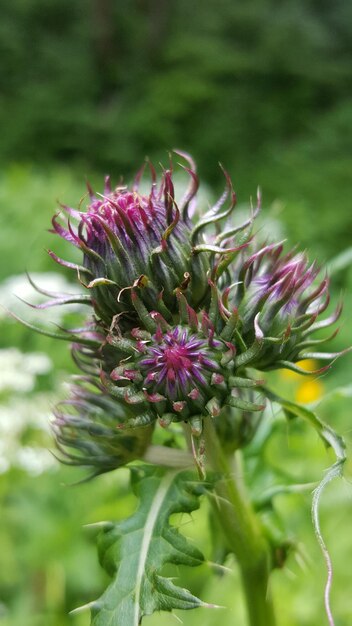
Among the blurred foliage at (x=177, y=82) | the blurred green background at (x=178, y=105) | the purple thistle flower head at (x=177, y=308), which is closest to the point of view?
the purple thistle flower head at (x=177, y=308)

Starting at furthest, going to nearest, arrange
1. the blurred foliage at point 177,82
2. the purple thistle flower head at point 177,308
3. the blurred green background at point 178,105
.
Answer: the blurred foliage at point 177,82 < the blurred green background at point 178,105 < the purple thistle flower head at point 177,308

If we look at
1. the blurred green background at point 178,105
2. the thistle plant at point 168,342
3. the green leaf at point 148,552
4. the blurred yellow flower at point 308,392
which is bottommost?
the green leaf at point 148,552

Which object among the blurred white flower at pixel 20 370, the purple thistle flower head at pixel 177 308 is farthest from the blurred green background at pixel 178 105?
the purple thistle flower head at pixel 177 308

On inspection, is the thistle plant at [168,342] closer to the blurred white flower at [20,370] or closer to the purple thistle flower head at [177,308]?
the purple thistle flower head at [177,308]

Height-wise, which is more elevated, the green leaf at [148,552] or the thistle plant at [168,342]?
the thistle plant at [168,342]

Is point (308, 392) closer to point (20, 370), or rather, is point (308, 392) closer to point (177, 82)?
point (20, 370)

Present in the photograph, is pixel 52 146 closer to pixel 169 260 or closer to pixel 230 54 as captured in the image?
pixel 230 54

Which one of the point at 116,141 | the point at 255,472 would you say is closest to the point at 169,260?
the point at 255,472
